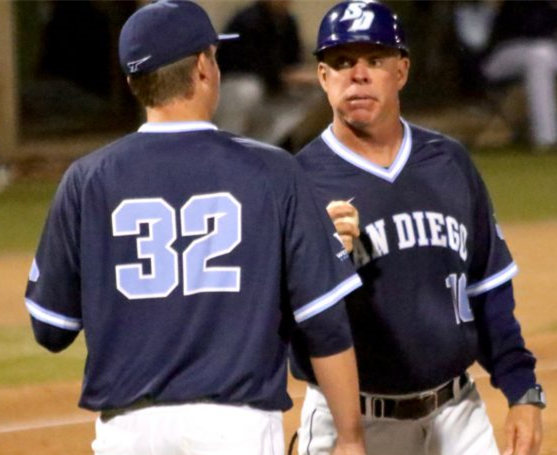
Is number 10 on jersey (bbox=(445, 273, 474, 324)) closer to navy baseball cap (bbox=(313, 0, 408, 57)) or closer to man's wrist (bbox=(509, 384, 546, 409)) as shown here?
man's wrist (bbox=(509, 384, 546, 409))

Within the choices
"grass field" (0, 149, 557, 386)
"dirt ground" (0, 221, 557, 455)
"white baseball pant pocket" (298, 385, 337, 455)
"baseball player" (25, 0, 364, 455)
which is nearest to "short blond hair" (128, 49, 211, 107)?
"baseball player" (25, 0, 364, 455)

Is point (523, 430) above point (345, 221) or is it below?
below

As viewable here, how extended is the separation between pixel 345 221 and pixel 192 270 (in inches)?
23.8

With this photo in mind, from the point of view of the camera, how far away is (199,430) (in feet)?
10.7

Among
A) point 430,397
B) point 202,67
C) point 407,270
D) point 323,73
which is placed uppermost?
point 202,67

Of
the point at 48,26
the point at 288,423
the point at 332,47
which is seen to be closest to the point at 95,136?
the point at 48,26

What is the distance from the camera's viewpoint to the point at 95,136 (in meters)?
16.4

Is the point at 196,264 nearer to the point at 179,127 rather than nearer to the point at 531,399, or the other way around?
the point at 179,127

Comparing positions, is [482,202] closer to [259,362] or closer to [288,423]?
[259,362]

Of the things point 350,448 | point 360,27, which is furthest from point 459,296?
point 350,448

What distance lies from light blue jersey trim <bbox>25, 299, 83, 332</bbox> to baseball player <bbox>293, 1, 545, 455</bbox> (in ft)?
2.52

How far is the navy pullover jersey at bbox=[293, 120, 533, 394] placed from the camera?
4.00m

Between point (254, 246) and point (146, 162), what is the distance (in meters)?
0.30

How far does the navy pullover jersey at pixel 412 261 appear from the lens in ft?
13.1
